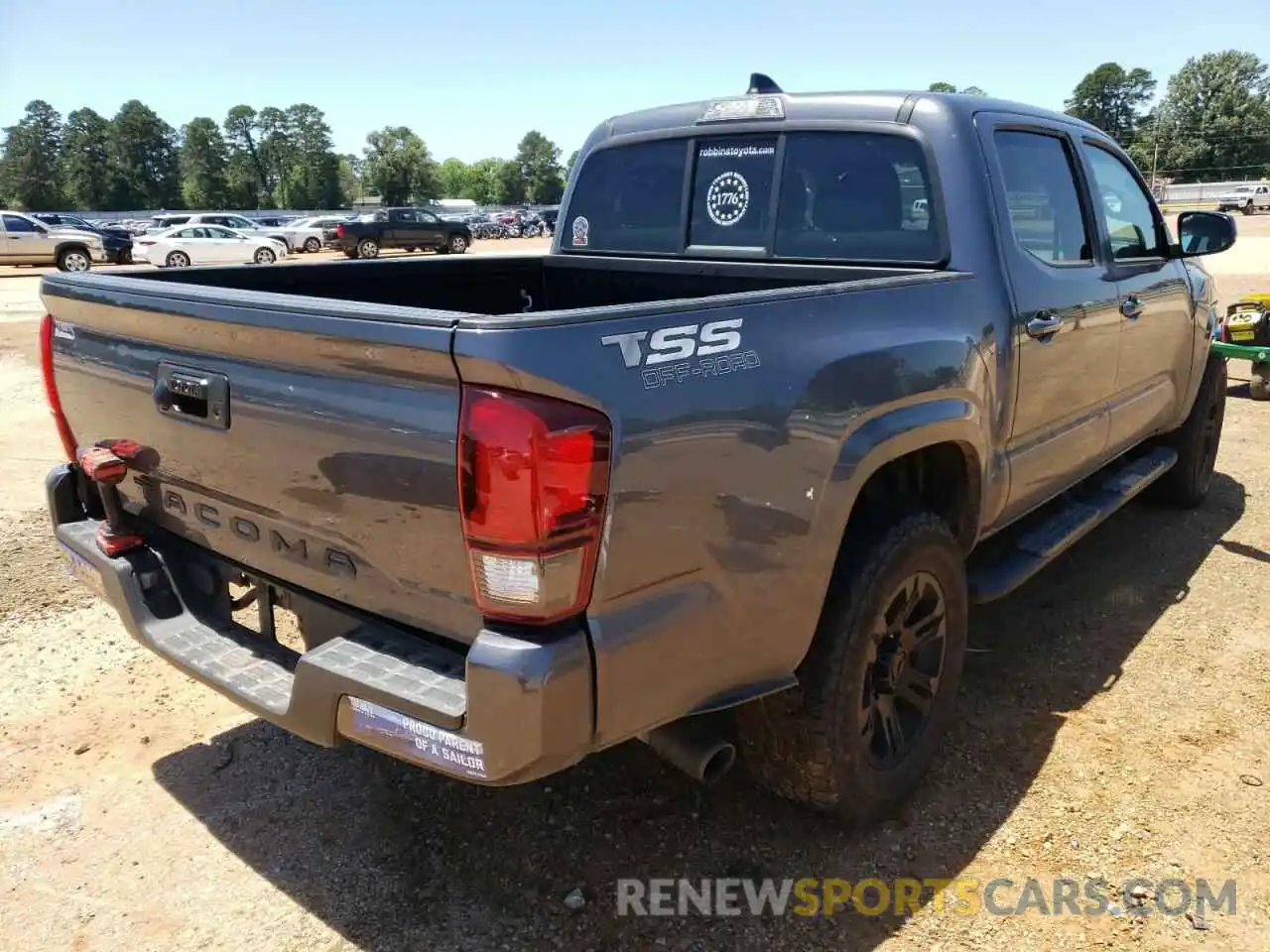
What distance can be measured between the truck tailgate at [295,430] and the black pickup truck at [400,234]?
32001 millimetres

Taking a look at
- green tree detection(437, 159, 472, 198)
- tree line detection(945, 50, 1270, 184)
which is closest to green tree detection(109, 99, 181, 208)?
green tree detection(437, 159, 472, 198)

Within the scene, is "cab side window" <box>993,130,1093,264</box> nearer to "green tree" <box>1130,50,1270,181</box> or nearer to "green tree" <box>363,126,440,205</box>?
"green tree" <box>1130,50,1270,181</box>

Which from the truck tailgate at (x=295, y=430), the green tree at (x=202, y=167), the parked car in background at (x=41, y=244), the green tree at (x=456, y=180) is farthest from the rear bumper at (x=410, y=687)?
the green tree at (x=456, y=180)

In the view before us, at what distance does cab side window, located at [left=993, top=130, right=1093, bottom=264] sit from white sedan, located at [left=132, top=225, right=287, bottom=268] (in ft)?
92.8

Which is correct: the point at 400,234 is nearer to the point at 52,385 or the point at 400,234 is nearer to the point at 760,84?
the point at 760,84

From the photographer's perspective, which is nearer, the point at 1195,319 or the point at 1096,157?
the point at 1096,157

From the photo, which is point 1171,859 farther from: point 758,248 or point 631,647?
point 758,248

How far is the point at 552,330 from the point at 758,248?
2080mm

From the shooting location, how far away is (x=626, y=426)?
1.87 m

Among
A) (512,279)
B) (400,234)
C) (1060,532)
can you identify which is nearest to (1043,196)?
(1060,532)

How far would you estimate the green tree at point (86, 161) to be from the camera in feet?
307

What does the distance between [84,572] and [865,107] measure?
3.01 meters

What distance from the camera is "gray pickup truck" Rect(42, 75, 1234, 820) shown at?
1.86m

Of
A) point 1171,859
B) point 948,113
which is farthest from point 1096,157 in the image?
point 1171,859
